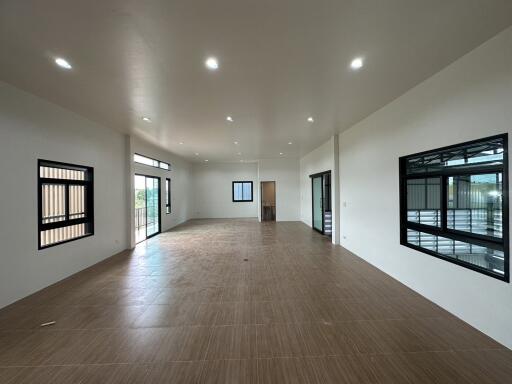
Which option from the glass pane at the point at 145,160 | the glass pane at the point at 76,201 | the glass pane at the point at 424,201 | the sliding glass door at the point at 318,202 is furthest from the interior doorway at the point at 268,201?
the glass pane at the point at 424,201

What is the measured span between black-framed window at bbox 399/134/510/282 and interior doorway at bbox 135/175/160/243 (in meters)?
6.98

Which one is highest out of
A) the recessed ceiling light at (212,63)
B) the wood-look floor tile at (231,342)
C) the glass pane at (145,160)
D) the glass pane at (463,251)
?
the recessed ceiling light at (212,63)

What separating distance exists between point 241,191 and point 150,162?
610 centimetres

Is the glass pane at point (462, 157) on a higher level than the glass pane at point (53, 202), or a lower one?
higher

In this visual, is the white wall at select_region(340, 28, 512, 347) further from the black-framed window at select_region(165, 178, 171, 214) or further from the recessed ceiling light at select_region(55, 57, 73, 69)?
the black-framed window at select_region(165, 178, 171, 214)

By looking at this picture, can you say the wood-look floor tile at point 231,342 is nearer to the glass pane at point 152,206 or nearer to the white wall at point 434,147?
the white wall at point 434,147

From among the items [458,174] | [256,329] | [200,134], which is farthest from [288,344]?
[200,134]

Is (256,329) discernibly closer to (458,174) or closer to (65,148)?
(458,174)

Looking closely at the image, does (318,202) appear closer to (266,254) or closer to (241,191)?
(266,254)

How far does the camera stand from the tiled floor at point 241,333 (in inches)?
83.2

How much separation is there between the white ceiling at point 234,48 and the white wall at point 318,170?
2.65 metres

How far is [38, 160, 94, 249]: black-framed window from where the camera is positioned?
4.03 m

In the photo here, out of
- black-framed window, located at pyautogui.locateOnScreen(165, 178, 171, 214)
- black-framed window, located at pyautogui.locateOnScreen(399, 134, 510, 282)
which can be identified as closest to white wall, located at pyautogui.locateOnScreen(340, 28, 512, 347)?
black-framed window, located at pyautogui.locateOnScreen(399, 134, 510, 282)

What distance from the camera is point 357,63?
293 cm
